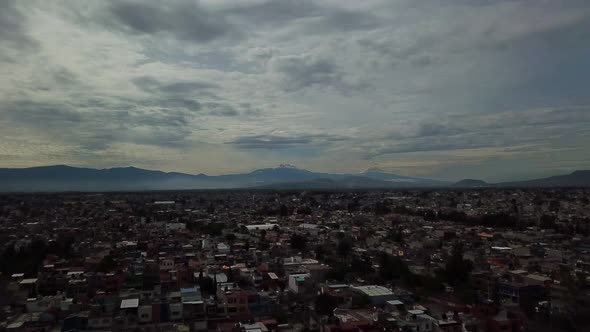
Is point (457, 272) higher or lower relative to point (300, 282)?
higher

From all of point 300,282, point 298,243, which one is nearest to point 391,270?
point 300,282

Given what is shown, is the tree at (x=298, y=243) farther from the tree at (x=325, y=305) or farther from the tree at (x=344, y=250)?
the tree at (x=325, y=305)

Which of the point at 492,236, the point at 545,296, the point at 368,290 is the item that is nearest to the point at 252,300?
the point at 368,290

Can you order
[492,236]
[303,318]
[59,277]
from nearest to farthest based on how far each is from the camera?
[303,318]
[59,277]
[492,236]

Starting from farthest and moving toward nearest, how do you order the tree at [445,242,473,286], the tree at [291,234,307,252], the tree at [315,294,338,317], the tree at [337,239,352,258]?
1. the tree at [291,234,307,252]
2. the tree at [337,239,352,258]
3. the tree at [445,242,473,286]
4. the tree at [315,294,338,317]

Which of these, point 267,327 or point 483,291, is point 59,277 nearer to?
point 267,327

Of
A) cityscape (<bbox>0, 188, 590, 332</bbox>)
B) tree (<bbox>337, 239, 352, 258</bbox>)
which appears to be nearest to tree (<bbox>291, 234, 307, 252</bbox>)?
cityscape (<bbox>0, 188, 590, 332</bbox>)

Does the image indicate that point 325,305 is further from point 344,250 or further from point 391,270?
point 344,250

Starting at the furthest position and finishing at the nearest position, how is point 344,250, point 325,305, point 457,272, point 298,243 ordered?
point 298,243, point 344,250, point 457,272, point 325,305

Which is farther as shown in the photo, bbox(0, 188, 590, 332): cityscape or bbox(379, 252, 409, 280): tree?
bbox(379, 252, 409, 280): tree

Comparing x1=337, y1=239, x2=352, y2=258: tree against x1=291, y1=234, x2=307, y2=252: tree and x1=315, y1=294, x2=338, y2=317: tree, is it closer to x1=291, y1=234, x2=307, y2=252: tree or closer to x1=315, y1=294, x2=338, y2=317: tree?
x1=291, y1=234, x2=307, y2=252: tree

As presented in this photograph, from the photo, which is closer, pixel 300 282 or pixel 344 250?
pixel 300 282
